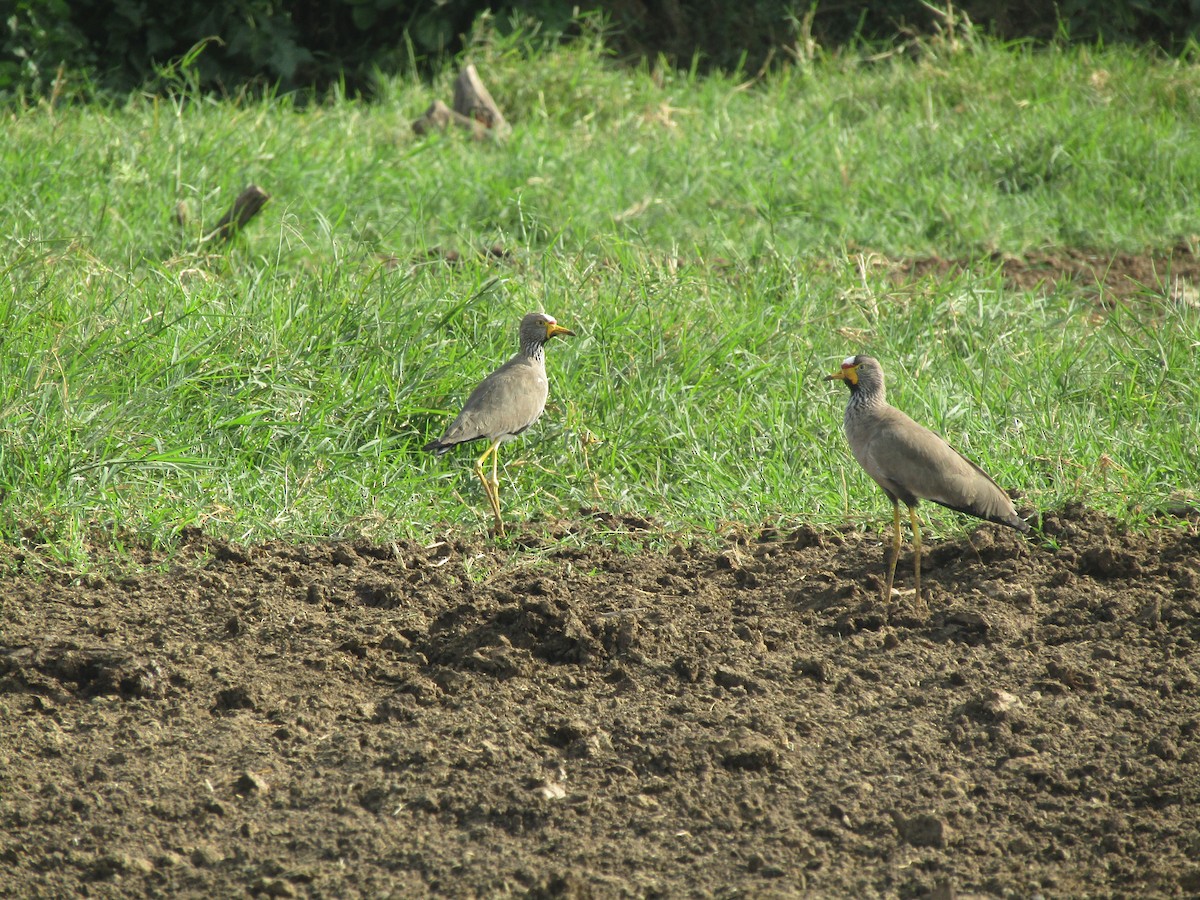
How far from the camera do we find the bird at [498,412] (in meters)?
5.01

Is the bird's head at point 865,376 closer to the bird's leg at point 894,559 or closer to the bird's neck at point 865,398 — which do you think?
the bird's neck at point 865,398

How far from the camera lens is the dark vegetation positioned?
10609 millimetres

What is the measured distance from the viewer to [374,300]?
590cm

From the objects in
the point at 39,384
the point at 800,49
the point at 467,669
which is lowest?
the point at 467,669

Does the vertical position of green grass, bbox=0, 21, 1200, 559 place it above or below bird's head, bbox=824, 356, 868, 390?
below

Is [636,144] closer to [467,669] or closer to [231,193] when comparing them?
[231,193]

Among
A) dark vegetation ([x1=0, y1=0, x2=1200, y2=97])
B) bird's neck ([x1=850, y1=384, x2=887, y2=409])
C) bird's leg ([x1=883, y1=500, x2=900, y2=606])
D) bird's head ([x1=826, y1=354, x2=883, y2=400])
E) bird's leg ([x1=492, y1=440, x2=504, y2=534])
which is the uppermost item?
dark vegetation ([x1=0, y1=0, x2=1200, y2=97])

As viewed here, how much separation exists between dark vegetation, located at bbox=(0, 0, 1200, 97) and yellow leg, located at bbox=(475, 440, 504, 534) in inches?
241

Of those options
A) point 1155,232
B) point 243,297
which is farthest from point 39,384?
point 1155,232

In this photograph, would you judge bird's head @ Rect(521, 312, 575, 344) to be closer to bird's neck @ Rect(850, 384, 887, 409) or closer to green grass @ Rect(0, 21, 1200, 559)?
green grass @ Rect(0, 21, 1200, 559)

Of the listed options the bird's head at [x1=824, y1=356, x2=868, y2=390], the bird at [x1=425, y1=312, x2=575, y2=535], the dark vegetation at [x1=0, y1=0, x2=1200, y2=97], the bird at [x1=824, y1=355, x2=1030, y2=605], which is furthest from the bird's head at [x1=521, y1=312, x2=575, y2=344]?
the dark vegetation at [x1=0, y1=0, x2=1200, y2=97]

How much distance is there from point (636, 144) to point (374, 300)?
3563 millimetres

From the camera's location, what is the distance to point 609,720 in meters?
3.66

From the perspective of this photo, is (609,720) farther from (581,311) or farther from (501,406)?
(581,311)
